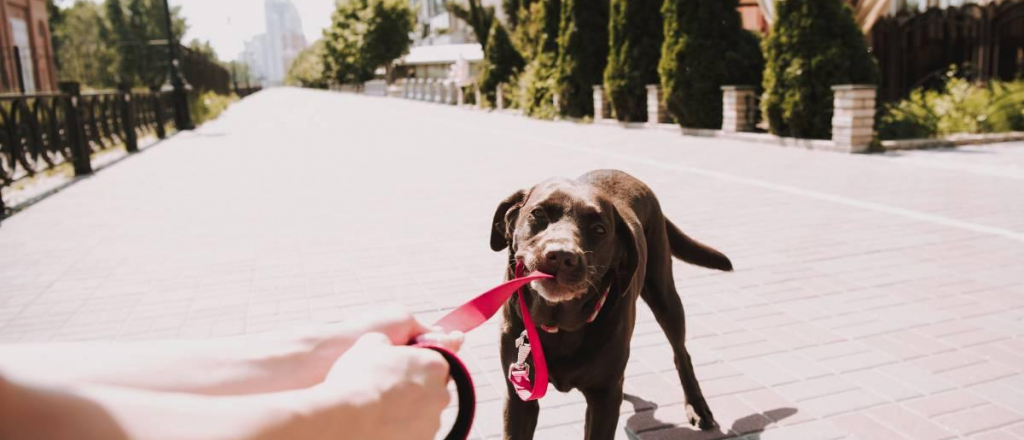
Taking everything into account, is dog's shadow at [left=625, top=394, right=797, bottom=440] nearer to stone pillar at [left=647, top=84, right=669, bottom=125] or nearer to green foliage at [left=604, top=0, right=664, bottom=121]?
stone pillar at [left=647, top=84, right=669, bottom=125]

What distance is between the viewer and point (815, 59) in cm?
1387

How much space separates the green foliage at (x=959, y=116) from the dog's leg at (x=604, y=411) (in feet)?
44.5

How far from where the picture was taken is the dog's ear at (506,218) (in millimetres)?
2822

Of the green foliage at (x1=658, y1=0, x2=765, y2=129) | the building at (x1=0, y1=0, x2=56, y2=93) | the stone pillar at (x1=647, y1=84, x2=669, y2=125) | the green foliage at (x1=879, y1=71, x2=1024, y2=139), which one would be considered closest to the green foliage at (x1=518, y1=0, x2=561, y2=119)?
the stone pillar at (x1=647, y1=84, x2=669, y2=125)

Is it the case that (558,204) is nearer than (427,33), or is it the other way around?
(558,204)

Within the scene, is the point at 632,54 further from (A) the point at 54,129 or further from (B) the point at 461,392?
(B) the point at 461,392

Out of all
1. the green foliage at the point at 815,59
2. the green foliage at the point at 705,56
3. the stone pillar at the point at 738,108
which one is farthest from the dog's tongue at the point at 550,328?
the green foliage at the point at 705,56

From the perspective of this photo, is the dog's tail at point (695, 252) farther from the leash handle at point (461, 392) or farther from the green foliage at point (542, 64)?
the green foliage at point (542, 64)

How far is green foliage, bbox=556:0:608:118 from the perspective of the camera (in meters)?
22.6

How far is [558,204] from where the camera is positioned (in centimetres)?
253

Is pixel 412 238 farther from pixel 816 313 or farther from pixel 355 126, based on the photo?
pixel 355 126

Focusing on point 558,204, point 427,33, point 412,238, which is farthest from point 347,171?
point 427,33

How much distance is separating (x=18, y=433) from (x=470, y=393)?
0.63 m

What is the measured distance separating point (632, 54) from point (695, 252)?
17.0 m
